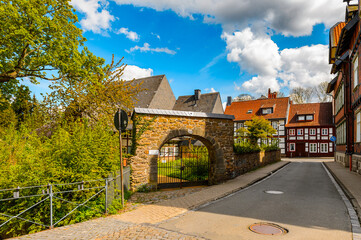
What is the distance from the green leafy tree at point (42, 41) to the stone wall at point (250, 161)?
30.8ft

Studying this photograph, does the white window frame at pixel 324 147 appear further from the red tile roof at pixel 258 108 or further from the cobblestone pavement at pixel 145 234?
the cobblestone pavement at pixel 145 234

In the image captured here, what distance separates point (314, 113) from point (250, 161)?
30.8m

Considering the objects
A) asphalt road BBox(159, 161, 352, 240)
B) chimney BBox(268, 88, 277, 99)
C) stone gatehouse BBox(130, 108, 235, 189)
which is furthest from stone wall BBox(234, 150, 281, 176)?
chimney BBox(268, 88, 277, 99)

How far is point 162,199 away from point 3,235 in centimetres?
478

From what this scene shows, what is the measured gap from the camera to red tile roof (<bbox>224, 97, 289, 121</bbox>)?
44594 mm

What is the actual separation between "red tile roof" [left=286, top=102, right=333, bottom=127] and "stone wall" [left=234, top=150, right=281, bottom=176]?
20.2 metres

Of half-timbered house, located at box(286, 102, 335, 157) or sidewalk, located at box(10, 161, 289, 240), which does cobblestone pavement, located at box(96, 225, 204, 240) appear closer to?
sidewalk, located at box(10, 161, 289, 240)

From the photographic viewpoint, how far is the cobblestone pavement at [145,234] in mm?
5328

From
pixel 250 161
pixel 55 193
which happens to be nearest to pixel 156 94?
pixel 250 161

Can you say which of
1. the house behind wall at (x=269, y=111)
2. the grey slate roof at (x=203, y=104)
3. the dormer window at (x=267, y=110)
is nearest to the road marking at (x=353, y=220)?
the grey slate roof at (x=203, y=104)

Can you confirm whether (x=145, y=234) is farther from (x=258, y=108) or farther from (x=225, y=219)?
(x=258, y=108)

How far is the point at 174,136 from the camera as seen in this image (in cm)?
1148

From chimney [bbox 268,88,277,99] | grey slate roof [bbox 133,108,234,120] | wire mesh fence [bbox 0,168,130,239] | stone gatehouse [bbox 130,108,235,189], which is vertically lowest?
wire mesh fence [bbox 0,168,130,239]

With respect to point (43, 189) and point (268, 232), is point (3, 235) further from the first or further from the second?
point (268, 232)
